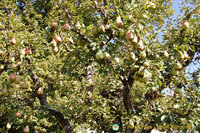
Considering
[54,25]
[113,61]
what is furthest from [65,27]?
[113,61]

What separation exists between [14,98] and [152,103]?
2.83m

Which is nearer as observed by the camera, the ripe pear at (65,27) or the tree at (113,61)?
the tree at (113,61)

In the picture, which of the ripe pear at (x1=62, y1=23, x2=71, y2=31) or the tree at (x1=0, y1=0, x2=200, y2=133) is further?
the ripe pear at (x1=62, y1=23, x2=71, y2=31)

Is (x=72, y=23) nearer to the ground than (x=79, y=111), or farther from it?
farther from it

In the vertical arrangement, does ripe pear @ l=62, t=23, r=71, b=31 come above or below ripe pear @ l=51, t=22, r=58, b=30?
above

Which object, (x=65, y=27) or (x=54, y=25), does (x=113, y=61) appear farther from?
(x=54, y=25)

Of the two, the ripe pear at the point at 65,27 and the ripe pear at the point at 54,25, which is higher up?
the ripe pear at the point at 65,27

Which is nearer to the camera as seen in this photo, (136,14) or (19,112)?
(136,14)

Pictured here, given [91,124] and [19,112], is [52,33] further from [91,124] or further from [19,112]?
[91,124]

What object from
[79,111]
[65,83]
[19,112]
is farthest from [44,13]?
[19,112]

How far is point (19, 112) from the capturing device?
157 inches

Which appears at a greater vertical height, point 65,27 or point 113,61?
point 65,27

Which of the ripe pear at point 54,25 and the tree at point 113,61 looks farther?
the ripe pear at point 54,25

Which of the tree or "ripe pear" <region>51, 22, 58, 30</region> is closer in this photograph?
the tree
